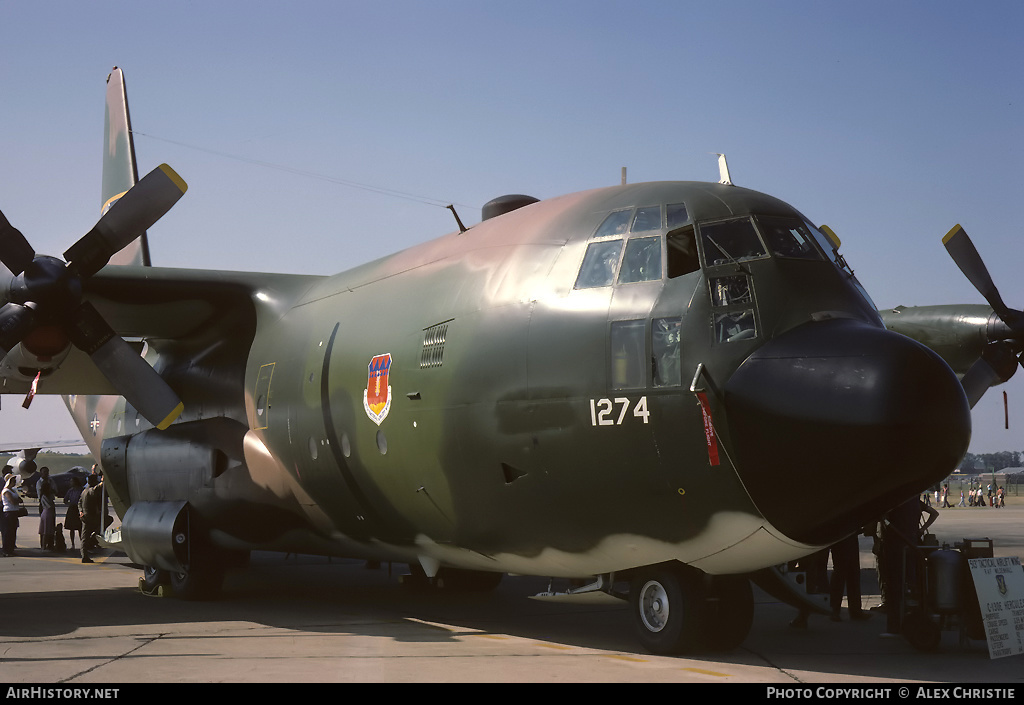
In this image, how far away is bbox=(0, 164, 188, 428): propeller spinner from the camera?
41.6 feet

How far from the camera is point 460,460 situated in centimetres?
981

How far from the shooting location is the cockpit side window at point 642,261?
8852 mm

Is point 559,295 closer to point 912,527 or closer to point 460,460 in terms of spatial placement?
point 460,460

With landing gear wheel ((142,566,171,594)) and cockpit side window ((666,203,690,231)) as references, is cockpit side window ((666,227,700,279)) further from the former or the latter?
landing gear wheel ((142,566,171,594))

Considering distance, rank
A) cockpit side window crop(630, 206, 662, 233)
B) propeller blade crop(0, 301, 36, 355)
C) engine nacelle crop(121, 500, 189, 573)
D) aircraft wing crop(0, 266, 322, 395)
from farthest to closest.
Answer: aircraft wing crop(0, 266, 322, 395) → engine nacelle crop(121, 500, 189, 573) → propeller blade crop(0, 301, 36, 355) → cockpit side window crop(630, 206, 662, 233)

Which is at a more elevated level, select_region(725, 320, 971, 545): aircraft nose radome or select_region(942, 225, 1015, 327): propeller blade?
select_region(942, 225, 1015, 327): propeller blade

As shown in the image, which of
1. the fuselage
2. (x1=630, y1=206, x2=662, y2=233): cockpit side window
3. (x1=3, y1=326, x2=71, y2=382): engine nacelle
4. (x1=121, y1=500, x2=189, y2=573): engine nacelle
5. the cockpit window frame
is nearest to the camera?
the fuselage

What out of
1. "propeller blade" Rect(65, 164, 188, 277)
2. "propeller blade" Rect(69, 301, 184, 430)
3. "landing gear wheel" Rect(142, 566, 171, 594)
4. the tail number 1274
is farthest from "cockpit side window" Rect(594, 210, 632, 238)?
"landing gear wheel" Rect(142, 566, 171, 594)

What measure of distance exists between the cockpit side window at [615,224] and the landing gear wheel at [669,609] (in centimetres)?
308

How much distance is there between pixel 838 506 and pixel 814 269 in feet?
7.14

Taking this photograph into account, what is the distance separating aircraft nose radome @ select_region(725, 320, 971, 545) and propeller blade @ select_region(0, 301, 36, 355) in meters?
9.23

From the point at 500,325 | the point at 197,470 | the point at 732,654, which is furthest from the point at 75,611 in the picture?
the point at 732,654

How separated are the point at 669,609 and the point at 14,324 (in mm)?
8948

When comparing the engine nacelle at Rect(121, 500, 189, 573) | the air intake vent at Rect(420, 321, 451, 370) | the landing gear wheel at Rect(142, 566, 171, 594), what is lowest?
the landing gear wheel at Rect(142, 566, 171, 594)
